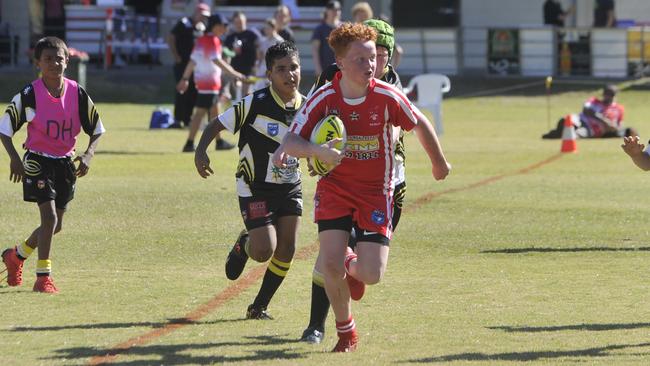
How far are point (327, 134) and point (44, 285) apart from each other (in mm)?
3006

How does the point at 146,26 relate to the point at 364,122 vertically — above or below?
below

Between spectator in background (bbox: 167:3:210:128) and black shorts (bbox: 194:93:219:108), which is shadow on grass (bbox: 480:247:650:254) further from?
spectator in background (bbox: 167:3:210:128)

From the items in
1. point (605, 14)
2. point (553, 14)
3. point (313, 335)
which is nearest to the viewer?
point (313, 335)

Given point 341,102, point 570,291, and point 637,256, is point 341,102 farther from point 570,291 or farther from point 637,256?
point 637,256

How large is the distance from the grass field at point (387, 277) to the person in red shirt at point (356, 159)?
1.54ft

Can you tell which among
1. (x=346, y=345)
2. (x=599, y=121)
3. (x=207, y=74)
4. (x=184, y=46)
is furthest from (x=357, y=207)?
(x=599, y=121)

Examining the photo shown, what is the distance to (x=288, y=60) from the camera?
325 inches

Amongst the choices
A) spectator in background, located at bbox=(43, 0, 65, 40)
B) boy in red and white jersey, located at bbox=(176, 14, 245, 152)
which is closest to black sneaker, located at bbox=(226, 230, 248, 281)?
boy in red and white jersey, located at bbox=(176, 14, 245, 152)

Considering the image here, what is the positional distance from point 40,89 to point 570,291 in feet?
12.7

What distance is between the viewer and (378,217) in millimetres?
7203

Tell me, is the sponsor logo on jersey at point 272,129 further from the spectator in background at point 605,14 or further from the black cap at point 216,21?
Answer: the spectator in background at point 605,14

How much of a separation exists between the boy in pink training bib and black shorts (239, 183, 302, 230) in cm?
142

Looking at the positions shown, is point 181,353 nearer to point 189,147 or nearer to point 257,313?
point 257,313

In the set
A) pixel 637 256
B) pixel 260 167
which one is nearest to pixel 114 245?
pixel 260 167
